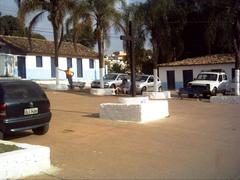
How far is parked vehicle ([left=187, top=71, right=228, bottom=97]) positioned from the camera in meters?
29.3

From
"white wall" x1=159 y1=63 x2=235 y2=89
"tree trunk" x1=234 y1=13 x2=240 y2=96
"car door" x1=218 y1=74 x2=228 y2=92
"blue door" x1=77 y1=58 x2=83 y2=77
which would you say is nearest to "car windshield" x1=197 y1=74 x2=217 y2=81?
"car door" x1=218 y1=74 x2=228 y2=92

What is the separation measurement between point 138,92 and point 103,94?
413 cm

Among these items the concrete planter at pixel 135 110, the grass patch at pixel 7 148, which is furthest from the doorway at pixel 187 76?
the grass patch at pixel 7 148

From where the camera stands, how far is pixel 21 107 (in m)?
11.6

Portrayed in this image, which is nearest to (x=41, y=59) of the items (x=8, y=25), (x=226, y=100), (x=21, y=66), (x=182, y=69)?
(x=21, y=66)

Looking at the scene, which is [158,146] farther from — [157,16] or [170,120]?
[157,16]

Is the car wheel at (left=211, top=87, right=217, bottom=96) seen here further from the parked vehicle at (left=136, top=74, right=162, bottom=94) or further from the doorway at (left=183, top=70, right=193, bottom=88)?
the doorway at (left=183, top=70, right=193, bottom=88)

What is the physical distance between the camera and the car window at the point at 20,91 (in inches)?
454

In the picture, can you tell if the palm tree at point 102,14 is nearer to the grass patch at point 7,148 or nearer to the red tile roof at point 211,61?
the red tile roof at point 211,61

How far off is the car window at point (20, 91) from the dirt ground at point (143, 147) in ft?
3.90

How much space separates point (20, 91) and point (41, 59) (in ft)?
102

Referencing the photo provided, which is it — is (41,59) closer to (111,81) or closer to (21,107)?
(111,81)

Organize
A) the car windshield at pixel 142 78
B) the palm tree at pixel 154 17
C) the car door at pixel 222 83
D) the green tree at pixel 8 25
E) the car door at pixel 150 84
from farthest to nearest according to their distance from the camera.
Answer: the green tree at pixel 8 25
the car windshield at pixel 142 78
the car door at pixel 150 84
the car door at pixel 222 83
the palm tree at pixel 154 17

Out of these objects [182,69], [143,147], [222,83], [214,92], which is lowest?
[143,147]
